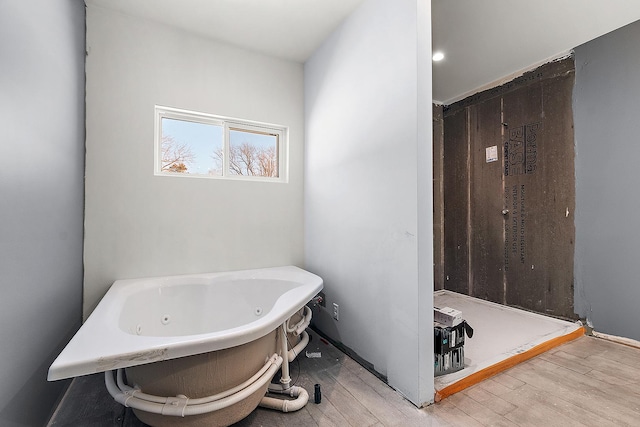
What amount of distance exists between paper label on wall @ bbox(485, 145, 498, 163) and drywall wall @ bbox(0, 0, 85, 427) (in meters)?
3.67

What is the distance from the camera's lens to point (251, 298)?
2115mm

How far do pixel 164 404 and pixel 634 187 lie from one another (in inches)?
131

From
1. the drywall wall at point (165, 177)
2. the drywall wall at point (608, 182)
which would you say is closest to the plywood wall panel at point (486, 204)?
the drywall wall at point (608, 182)

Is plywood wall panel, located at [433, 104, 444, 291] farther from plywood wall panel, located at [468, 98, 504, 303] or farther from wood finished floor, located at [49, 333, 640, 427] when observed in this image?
wood finished floor, located at [49, 333, 640, 427]

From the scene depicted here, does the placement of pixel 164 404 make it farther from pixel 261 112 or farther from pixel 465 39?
pixel 465 39

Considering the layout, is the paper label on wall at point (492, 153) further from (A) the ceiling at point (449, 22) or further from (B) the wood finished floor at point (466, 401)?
(B) the wood finished floor at point (466, 401)

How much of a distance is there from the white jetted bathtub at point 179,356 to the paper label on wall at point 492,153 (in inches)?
98.2

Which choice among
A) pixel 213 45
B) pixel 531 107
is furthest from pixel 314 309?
pixel 531 107

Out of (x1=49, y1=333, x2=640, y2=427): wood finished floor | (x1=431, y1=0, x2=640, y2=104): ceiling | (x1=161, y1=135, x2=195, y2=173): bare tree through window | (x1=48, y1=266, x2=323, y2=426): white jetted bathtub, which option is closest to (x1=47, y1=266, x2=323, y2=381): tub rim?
(x1=48, y1=266, x2=323, y2=426): white jetted bathtub

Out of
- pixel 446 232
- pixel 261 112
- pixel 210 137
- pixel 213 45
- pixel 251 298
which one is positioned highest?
pixel 213 45

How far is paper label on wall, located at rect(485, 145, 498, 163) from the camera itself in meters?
3.10

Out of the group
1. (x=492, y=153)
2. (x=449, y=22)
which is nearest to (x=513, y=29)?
(x=449, y=22)

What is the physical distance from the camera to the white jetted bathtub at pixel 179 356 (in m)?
0.96

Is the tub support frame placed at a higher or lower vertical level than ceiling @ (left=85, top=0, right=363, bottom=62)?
lower
